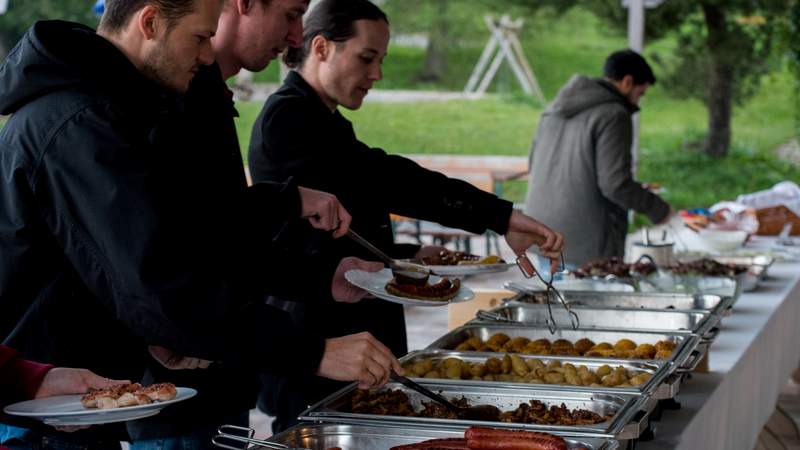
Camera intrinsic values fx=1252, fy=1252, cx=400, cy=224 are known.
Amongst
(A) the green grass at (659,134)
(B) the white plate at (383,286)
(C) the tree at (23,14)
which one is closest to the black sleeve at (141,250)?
(B) the white plate at (383,286)

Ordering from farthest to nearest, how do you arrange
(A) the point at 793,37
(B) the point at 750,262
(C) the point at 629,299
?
(A) the point at 793,37 → (B) the point at 750,262 → (C) the point at 629,299

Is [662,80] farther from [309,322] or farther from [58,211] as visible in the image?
[58,211]

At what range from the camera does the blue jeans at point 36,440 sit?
1637 mm

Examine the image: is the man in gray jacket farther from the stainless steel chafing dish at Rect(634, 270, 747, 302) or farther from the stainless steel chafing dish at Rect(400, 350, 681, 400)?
the stainless steel chafing dish at Rect(400, 350, 681, 400)

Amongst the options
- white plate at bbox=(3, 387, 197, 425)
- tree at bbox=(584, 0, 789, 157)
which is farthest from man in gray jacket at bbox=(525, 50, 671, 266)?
tree at bbox=(584, 0, 789, 157)

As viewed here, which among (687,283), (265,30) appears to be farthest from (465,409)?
(687,283)

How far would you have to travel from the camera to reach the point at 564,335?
101 inches

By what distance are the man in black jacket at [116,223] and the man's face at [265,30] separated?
1.48 ft

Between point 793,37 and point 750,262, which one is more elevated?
point 793,37

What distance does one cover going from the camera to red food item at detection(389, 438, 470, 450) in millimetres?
1622

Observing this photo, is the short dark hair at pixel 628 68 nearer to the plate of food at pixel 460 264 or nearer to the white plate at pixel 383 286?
the plate of food at pixel 460 264

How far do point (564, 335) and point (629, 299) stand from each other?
489 mm

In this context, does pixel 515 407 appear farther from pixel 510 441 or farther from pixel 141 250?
pixel 141 250

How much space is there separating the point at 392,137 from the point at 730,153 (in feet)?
11.4
